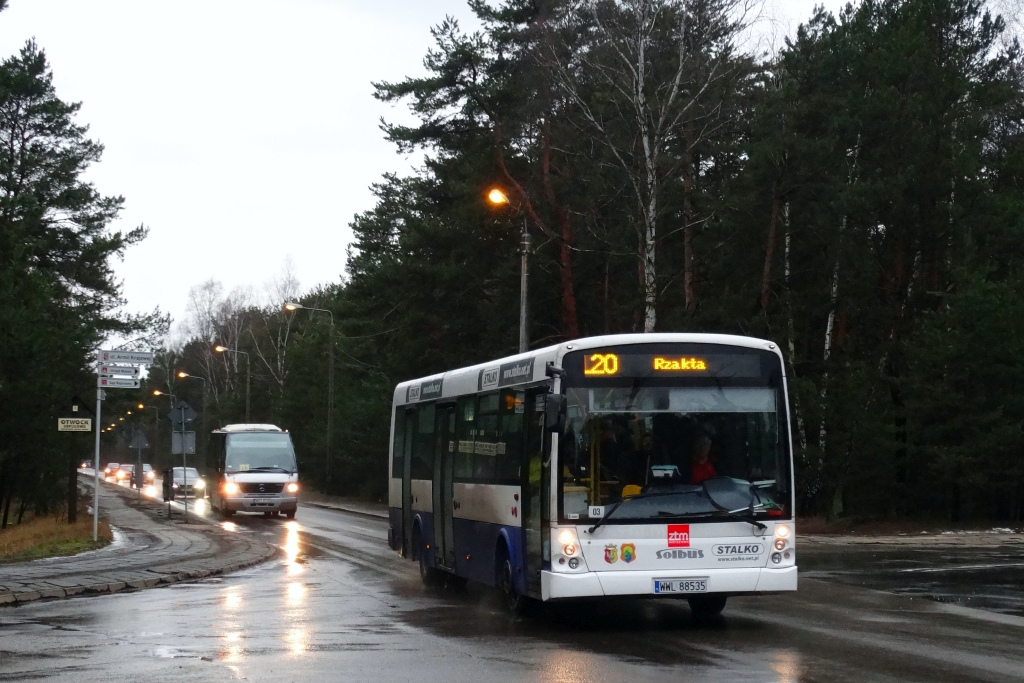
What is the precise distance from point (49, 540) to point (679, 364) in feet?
64.5

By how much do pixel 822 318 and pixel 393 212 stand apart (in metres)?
25.6

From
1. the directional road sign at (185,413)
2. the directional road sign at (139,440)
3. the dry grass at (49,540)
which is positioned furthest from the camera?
the directional road sign at (139,440)

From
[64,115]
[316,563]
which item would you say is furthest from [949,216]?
[64,115]

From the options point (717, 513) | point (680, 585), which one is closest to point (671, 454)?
point (717, 513)

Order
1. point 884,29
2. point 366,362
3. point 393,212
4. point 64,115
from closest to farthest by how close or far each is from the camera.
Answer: point 884,29 → point 64,115 → point 393,212 → point 366,362

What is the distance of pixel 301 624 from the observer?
14.4 metres

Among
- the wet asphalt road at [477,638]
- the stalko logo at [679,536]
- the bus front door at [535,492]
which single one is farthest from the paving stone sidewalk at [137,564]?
the stalko logo at [679,536]

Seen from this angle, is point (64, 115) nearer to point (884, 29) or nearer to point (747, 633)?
point (884, 29)

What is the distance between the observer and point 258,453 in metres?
42.5

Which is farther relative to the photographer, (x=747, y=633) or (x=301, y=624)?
(x=301, y=624)

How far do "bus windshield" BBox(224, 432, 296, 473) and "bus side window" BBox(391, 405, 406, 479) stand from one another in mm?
20681

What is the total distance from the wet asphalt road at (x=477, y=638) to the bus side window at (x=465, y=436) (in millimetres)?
1629

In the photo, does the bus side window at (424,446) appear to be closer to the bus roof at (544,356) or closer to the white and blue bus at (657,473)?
the bus roof at (544,356)

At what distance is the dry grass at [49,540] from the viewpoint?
25016 mm
